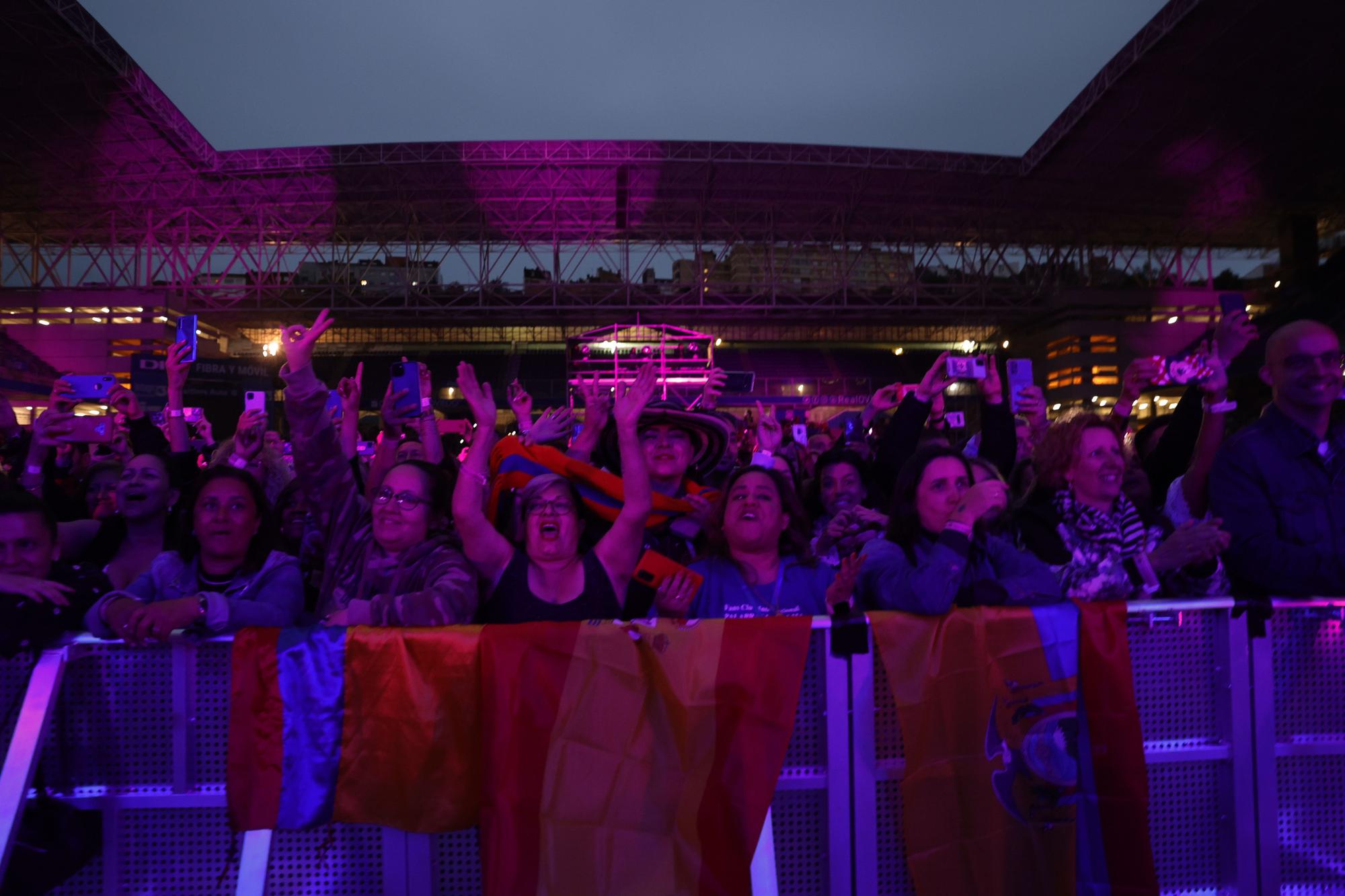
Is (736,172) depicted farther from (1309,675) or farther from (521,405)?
(1309,675)

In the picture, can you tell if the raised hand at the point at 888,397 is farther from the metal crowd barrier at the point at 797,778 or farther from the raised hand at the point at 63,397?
the raised hand at the point at 63,397

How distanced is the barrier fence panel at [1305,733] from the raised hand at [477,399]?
2.76 meters

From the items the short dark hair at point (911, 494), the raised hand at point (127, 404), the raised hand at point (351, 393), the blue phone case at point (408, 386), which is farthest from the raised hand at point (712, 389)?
the raised hand at point (127, 404)

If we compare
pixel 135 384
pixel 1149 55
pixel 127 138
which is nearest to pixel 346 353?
pixel 127 138

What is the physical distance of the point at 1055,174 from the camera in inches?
1054

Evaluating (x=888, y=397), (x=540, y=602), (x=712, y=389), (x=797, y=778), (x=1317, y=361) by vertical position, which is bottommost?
(x=797, y=778)

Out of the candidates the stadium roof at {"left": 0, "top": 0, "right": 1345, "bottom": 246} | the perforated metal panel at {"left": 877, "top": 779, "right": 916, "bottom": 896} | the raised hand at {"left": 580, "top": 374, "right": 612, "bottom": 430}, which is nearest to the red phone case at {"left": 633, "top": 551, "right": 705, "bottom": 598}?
the perforated metal panel at {"left": 877, "top": 779, "right": 916, "bottom": 896}

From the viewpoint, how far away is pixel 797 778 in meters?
2.52

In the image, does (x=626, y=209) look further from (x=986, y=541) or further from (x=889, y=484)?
(x=986, y=541)

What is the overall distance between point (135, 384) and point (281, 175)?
796 inches

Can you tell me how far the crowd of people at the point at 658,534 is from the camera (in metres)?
2.75

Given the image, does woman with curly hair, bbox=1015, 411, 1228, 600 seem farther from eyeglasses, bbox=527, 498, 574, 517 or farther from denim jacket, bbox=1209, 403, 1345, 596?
eyeglasses, bbox=527, 498, 574, 517

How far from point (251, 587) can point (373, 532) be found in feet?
1.50

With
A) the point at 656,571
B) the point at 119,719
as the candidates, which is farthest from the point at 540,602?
the point at 119,719
